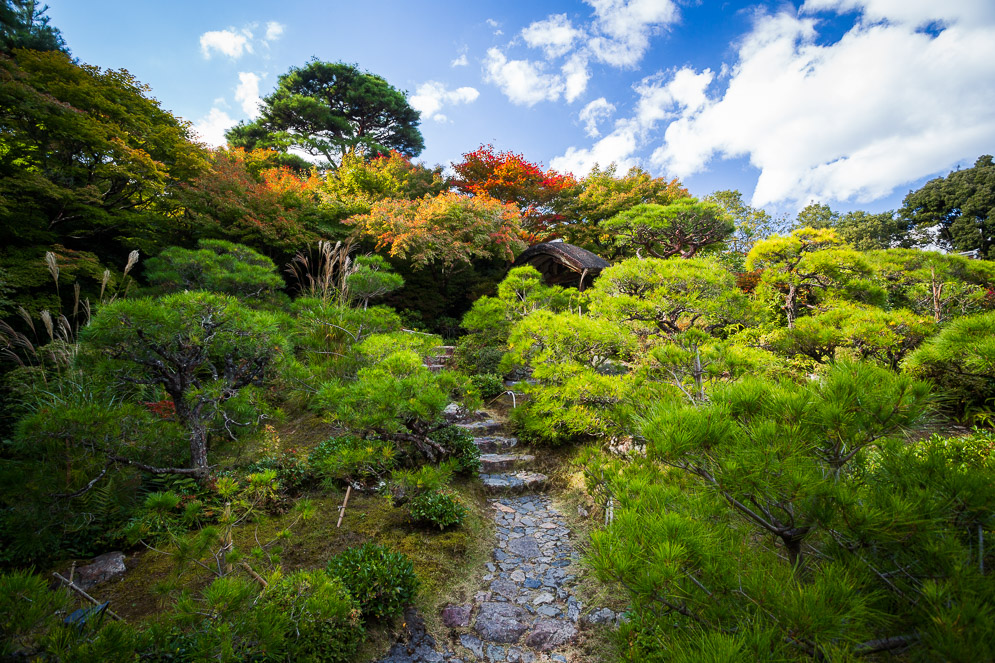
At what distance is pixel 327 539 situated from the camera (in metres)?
2.47

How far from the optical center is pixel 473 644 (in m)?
1.97

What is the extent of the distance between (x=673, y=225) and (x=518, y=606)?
27.8 ft

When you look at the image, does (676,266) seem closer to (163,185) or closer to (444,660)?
(444,660)

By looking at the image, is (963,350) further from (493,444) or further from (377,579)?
(493,444)

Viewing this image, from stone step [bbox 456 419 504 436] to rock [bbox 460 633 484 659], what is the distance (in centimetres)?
248

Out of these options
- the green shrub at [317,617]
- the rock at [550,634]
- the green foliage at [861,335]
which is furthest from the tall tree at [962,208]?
the green shrub at [317,617]

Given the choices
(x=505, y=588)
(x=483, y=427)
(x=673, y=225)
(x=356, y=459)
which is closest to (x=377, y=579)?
(x=356, y=459)

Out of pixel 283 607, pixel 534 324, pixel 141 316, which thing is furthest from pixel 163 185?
pixel 283 607

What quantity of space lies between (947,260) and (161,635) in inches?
361

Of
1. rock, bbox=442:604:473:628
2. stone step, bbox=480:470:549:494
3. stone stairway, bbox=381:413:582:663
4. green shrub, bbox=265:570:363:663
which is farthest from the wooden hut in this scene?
green shrub, bbox=265:570:363:663

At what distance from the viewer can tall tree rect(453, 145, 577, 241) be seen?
11.1m

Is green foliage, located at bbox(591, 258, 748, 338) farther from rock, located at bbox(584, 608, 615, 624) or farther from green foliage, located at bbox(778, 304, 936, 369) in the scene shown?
rock, located at bbox(584, 608, 615, 624)

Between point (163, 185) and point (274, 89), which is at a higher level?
→ point (274, 89)

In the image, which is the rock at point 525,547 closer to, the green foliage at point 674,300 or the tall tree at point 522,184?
the green foliage at point 674,300
